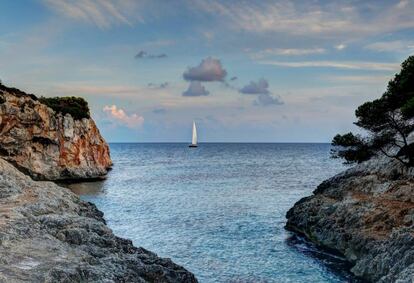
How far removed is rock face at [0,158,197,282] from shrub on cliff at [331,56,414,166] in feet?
90.0

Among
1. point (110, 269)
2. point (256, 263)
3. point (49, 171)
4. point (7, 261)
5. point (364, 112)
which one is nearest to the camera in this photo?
point (7, 261)

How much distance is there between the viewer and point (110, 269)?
18.7m

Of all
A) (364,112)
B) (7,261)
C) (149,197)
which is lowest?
(149,197)

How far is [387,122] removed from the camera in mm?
41562

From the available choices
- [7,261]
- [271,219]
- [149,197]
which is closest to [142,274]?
[7,261]

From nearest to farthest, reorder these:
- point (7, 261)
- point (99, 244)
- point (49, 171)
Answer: point (7, 261)
point (99, 244)
point (49, 171)

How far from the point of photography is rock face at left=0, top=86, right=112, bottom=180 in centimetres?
7212

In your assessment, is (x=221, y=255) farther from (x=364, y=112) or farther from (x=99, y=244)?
(x=364, y=112)

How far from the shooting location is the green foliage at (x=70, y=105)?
91125 millimetres

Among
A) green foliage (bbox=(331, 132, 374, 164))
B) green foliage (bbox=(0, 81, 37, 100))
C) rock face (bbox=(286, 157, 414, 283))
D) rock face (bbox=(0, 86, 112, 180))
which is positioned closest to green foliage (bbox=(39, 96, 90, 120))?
rock face (bbox=(0, 86, 112, 180))

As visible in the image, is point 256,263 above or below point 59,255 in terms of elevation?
below

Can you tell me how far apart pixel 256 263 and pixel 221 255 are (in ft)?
10.6

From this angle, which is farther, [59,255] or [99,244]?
[99,244]

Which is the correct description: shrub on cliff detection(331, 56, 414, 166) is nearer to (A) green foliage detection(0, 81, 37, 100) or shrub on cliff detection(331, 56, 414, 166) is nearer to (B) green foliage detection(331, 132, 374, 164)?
(B) green foliage detection(331, 132, 374, 164)
